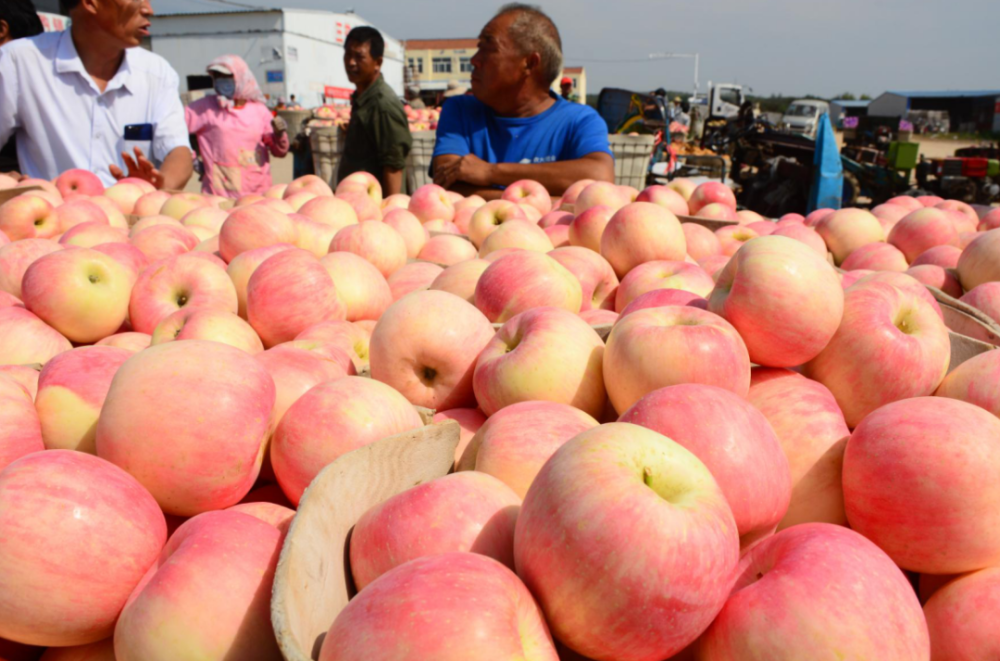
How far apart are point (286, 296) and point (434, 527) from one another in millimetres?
1137

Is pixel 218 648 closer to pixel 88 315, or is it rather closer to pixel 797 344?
pixel 797 344

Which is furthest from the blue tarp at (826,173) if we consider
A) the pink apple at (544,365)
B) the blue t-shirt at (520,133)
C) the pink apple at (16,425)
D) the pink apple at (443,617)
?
the pink apple at (16,425)

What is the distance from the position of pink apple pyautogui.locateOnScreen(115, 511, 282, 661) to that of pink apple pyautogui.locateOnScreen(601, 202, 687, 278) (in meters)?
1.74

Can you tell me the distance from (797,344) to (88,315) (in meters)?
1.97

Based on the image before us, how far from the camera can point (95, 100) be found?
4.40m

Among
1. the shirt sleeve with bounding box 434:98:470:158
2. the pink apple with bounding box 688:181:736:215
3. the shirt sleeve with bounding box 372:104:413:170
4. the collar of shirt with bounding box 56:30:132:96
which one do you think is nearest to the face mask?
the shirt sleeve with bounding box 372:104:413:170

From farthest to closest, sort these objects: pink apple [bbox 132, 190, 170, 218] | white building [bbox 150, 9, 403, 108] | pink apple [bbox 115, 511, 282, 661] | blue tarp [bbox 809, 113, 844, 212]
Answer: white building [bbox 150, 9, 403, 108] → blue tarp [bbox 809, 113, 844, 212] → pink apple [bbox 132, 190, 170, 218] → pink apple [bbox 115, 511, 282, 661]

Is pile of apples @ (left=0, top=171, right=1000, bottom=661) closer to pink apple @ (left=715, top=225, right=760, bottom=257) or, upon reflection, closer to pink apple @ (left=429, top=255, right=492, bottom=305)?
pink apple @ (left=429, top=255, right=492, bottom=305)

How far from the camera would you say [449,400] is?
5.30ft

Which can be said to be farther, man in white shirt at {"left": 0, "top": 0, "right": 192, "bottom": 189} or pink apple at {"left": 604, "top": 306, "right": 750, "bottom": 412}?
man in white shirt at {"left": 0, "top": 0, "right": 192, "bottom": 189}

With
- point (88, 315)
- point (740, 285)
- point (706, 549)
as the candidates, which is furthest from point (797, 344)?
point (88, 315)

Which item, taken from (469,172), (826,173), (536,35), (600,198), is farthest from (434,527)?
(826,173)

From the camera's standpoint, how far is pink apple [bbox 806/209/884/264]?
2967 mm

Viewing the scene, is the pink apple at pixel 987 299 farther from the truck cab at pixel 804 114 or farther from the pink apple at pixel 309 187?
the truck cab at pixel 804 114
